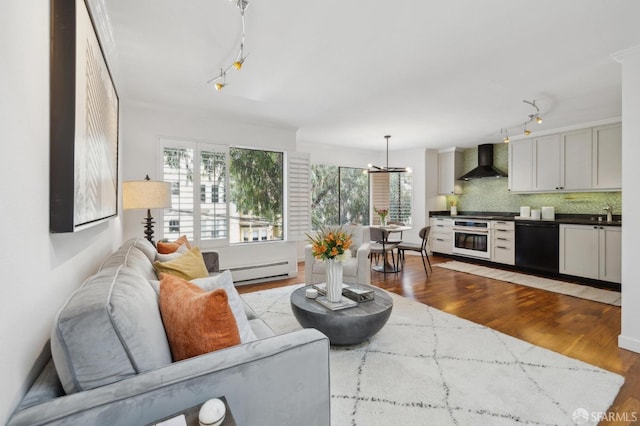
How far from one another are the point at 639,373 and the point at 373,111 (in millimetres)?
3643

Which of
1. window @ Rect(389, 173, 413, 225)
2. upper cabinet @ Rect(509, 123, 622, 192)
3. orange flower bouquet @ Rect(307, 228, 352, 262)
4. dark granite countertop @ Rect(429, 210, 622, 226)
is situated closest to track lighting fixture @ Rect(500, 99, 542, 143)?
upper cabinet @ Rect(509, 123, 622, 192)

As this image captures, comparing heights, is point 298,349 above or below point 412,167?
below

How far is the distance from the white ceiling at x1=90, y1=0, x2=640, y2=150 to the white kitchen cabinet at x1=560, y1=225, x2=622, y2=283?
5.69 ft

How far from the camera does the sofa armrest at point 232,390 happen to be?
0.80 m

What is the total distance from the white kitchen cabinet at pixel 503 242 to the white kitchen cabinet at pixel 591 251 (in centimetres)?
77

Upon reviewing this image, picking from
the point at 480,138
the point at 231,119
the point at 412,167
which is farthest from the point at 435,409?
the point at 412,167

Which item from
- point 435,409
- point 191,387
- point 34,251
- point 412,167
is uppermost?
point 412,167

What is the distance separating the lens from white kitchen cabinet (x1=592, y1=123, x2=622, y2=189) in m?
4.55

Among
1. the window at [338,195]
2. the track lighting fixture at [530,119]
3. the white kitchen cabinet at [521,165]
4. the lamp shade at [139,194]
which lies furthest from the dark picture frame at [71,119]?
the white kitchen cabinet at [521,165]

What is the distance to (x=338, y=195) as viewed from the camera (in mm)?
6918

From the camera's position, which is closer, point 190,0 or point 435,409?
point 435,409

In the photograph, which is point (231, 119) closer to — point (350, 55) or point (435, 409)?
point (350, 55)

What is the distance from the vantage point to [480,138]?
598cm

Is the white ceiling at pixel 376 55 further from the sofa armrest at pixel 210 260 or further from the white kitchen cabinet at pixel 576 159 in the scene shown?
the sofa armrest at pixel 210 260
